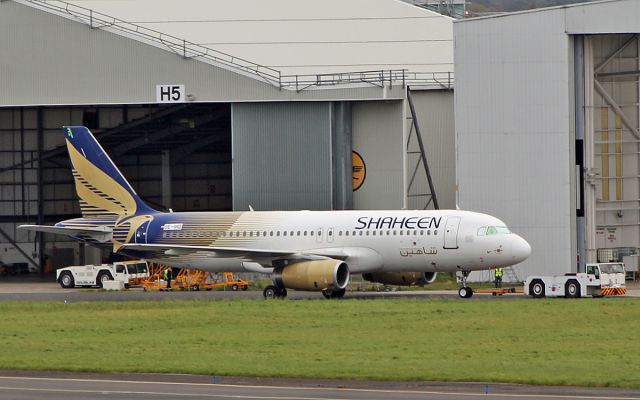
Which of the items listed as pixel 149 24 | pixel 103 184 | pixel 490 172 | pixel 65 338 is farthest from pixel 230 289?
pixel 65 338

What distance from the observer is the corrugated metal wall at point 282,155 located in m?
70.6

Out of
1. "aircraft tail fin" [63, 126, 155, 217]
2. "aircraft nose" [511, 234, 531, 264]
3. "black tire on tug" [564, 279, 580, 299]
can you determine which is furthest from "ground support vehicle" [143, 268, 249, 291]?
"black tire on tug" [564, 279, 580, 299]

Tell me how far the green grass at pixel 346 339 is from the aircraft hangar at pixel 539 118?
56.5 feet

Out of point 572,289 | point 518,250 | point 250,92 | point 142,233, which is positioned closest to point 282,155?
point 250,92

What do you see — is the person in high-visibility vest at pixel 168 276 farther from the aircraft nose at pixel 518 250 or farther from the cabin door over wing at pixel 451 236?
the aircraft nose at pixel 518 250

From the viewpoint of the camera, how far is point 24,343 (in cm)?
3438

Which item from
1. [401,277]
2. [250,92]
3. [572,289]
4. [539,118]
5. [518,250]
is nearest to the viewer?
[572,289]

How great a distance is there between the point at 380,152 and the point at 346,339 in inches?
1506

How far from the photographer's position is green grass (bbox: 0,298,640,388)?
90.5 ft

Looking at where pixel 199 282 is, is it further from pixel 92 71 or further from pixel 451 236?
pixel 451 236

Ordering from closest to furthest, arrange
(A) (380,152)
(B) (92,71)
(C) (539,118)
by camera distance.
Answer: (C) (539,118) < (B) (92,71) < (A) (380,152)

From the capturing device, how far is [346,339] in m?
33.9

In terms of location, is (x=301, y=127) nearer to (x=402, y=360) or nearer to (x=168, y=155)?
(x=168, y=155)

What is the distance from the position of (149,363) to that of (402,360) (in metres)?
5.95
